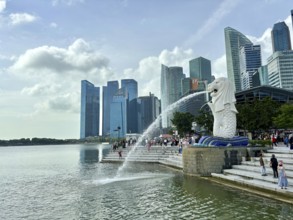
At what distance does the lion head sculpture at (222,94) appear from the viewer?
2400 cm

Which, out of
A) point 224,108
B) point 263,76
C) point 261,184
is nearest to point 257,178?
point 261,184

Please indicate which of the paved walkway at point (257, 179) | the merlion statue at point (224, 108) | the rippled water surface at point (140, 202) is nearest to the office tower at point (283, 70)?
the merlion statue at point (224, 108)

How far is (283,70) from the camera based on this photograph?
15175 centimetres

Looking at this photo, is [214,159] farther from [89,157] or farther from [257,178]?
[89,157]

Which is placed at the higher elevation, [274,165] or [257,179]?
[274,165]

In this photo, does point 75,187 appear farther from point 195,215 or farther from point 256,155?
point 256,155

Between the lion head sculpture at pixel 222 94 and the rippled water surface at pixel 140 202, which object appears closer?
the rippled water surface at pixel 140 202

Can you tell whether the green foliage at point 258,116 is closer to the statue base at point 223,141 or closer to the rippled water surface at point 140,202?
the statue base at point 223,141

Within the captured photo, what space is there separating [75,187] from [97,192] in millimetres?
2887

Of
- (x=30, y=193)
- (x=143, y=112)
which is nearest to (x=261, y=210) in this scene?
(x=30, y=193)

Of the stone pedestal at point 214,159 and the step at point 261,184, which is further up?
the stone pedestal at point 214,159

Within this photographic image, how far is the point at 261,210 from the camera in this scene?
477 inches

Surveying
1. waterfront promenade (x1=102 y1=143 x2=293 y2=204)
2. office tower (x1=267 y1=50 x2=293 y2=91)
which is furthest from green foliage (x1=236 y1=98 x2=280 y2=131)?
office tower (x1=267 y1=50 x2=293 y2=91)

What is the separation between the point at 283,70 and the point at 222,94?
144643 millimetres
